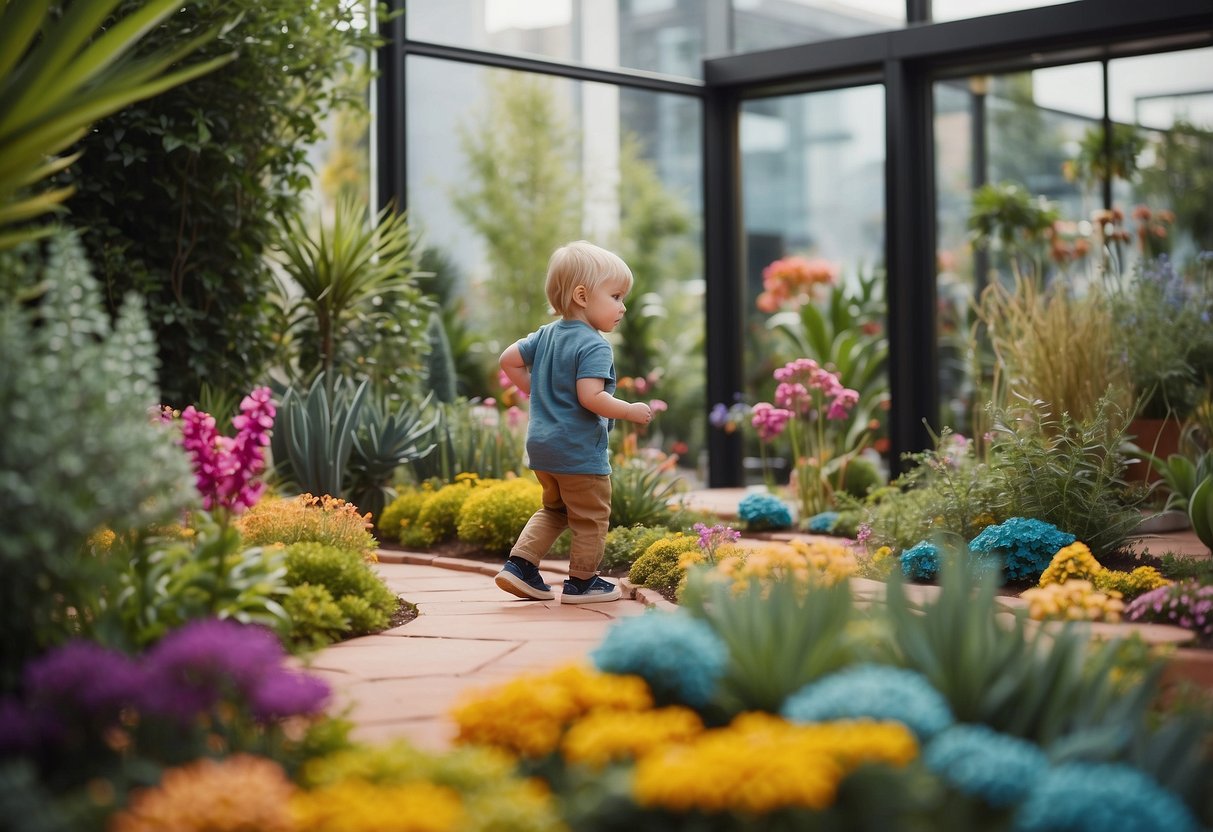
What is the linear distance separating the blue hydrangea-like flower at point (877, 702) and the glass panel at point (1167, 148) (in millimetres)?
5446

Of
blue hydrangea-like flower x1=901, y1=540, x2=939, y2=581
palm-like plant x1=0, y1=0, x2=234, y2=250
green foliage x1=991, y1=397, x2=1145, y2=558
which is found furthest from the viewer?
green foliage x1=991, y1=397, x2=1145, y2=558

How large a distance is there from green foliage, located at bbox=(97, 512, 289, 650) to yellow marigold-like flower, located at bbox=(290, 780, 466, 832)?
76 centimetres

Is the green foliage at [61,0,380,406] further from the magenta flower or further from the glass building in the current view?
the magenta flower

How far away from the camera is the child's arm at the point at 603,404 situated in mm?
3809

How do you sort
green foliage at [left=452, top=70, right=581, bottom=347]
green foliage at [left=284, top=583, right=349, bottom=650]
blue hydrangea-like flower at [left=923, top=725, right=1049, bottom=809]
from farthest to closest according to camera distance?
green foliage at [left=452, top=70, right=581, bottom=347], green foliage at [left=284, top=583, right=349, bottom=650], blue hydrangea-like flower at [left=923, top=725, right=1049, bottom=809]

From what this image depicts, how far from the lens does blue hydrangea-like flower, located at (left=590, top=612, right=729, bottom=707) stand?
2.19 m

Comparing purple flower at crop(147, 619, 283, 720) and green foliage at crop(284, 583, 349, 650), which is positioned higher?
purple flower at crop(147, 619, 283, 720)

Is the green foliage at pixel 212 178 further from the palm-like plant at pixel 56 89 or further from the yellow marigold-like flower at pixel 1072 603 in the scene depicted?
the yellow marigold-like flower at pixel 1072 603

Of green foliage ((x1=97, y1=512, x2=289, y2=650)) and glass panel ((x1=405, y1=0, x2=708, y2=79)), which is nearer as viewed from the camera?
green foliage ((x1=97, y1=512, x2=289, y2=650))

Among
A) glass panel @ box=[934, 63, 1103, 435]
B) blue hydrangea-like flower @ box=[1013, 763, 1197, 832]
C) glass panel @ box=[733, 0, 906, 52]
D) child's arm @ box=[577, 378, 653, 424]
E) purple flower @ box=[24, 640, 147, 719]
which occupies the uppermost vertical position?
glass panel @ box=[733, 0, 906, 52]

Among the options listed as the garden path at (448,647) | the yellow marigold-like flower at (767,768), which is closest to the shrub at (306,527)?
the garden path at (448,647)

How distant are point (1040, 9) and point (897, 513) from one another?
11.3 ft

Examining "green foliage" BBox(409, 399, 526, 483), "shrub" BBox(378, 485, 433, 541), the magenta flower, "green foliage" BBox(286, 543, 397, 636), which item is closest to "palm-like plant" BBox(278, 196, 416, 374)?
"green foliage" BBox(409, 399, 526, 483)

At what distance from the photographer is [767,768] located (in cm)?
171
